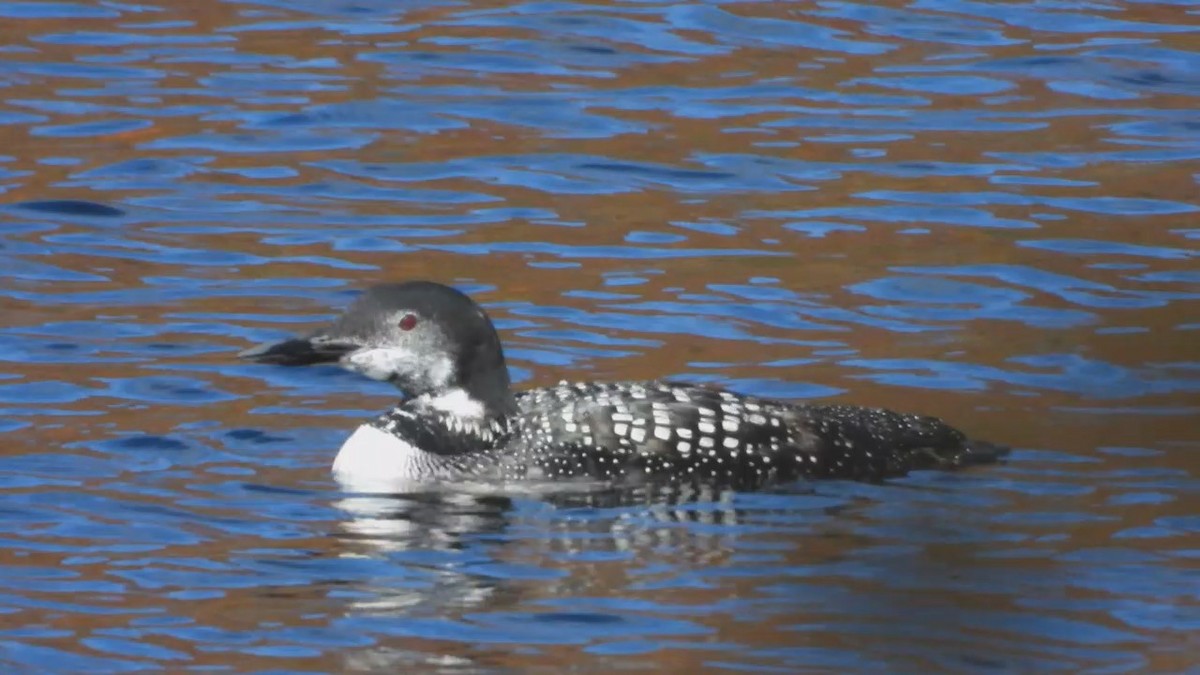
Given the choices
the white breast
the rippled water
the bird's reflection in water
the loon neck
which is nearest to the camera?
the bird's reflection in water

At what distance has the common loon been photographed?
24.9 feet

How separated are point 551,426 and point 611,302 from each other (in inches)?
74.5

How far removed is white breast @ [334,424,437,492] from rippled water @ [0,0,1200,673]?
4.8 inches

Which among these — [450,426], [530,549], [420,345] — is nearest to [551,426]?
[450,426]

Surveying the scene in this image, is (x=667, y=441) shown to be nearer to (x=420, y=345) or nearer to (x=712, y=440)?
(x=712, y=440)

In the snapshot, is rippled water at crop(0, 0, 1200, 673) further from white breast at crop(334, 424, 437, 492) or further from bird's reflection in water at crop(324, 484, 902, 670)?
white breast at crop(334, 424, 437, 492)

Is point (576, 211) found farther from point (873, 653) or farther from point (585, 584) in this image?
point (873, 653)

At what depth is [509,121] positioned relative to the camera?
40.3 ft

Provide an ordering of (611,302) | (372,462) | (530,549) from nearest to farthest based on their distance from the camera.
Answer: (530,549)
(372,462)
(611,302)

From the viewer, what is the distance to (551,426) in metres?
7.71

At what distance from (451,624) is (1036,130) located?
6.62m

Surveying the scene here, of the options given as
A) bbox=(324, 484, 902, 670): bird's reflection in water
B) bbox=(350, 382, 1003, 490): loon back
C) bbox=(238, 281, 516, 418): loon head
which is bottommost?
bbox=(324, 484, 902, 670): bird's reflection in water

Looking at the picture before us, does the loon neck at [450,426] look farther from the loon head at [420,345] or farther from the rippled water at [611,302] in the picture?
the rippled water at [611,302]

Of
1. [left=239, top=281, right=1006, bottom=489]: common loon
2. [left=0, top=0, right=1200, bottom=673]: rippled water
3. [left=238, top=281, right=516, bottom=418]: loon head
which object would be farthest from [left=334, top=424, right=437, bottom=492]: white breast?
[left=238, top=281, right=516, bottom=418]: loon head
